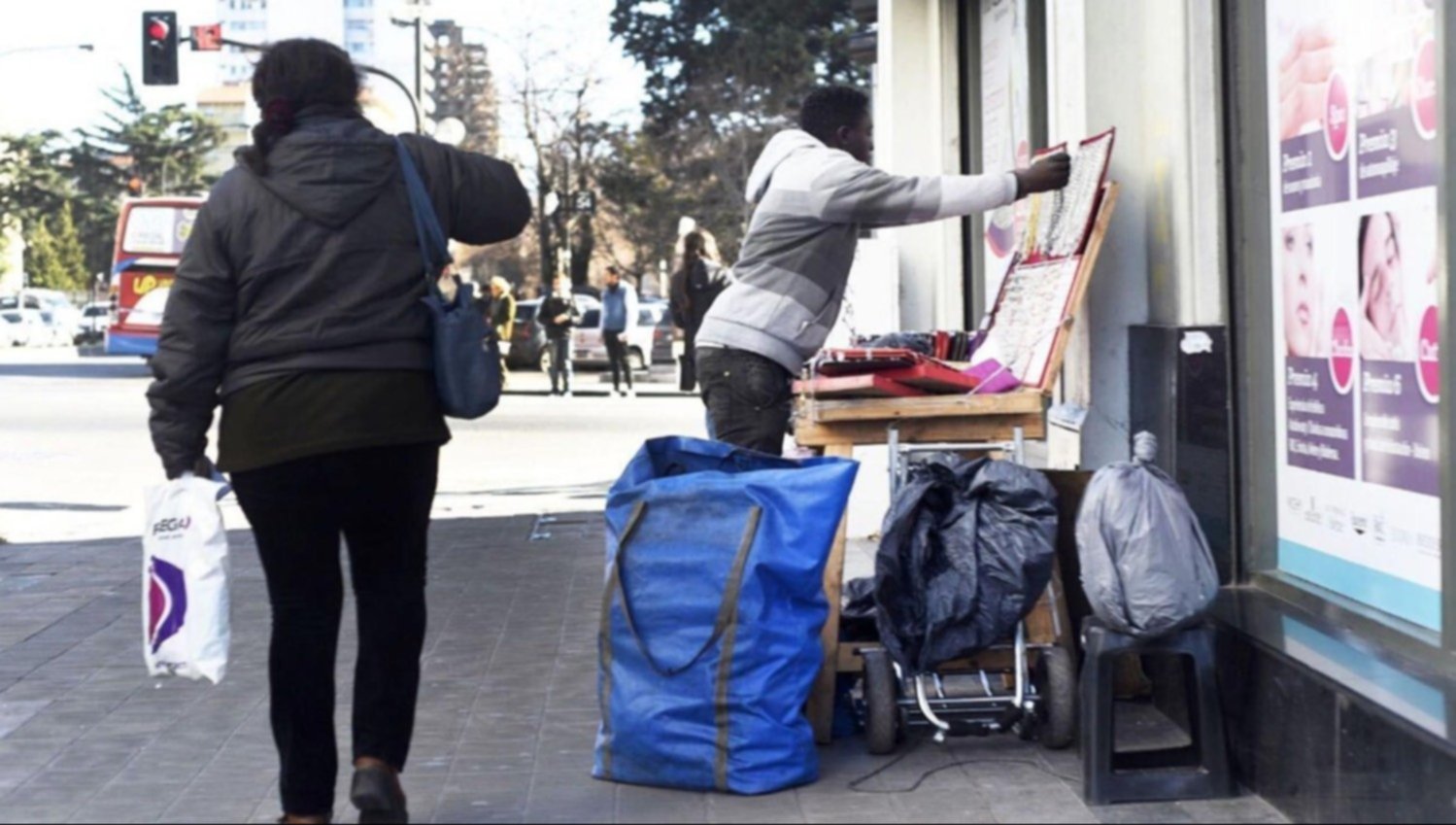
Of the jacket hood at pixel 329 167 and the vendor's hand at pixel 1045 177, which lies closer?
the jacket hood at pixel 329 167

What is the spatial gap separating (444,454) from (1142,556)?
14497 mm

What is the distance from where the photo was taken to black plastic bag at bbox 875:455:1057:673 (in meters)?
5.65

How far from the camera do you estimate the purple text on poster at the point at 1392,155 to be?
4891 mm

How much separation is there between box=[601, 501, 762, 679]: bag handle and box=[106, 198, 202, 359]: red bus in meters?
35.3

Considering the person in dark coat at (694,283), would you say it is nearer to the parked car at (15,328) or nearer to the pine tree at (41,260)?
the parked car at (15,328)

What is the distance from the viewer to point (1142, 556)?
5.18 m

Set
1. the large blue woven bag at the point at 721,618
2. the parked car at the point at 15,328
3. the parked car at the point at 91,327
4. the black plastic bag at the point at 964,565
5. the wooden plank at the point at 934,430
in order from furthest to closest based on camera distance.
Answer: the parked car at the point at 15,328 < the parked car at the point at 91,327 < the wooden plank at the point at 934,430 < the black plastic bag at the point at 964,565 < the large blue woven bag at the point at 721,618

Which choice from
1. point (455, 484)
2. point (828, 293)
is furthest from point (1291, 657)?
point (455, 484)

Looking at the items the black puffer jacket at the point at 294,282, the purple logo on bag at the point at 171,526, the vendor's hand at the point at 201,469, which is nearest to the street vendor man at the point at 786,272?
the black puffer jacket at the point at 294,282

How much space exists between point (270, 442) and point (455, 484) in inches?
436

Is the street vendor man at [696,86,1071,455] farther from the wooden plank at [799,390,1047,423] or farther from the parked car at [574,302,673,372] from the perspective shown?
the parked car at [574,302,673,372]

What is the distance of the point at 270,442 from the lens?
4.65 meters

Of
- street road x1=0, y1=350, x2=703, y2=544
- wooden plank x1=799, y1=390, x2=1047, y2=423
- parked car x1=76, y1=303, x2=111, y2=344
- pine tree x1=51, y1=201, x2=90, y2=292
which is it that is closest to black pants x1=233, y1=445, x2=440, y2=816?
wooden plank x1=799, y1=390, x2=1047, y2=423

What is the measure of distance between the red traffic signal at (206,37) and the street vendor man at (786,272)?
95.1ft
